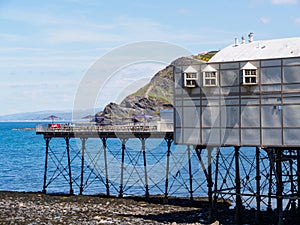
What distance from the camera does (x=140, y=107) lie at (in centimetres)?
16838

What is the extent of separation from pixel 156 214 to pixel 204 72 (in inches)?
487

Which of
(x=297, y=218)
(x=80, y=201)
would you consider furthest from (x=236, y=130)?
(x=80, y=201)

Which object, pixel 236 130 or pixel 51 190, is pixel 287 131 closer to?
pixel 236 130

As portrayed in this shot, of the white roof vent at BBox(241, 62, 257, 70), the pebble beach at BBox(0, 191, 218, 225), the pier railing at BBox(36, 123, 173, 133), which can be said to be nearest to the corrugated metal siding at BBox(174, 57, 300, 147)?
the white roof vent at BBox(241, 62, 257, 70)

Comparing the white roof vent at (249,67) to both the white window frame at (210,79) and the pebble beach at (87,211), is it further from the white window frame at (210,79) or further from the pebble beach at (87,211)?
the pebble beach at (87,211)

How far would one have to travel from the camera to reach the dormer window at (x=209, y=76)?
37000 millimetres

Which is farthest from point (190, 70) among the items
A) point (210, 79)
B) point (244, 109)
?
point (244, 109)

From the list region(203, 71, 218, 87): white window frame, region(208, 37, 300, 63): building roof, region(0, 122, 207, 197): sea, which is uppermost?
region(208, 37, 300, 63): building roof

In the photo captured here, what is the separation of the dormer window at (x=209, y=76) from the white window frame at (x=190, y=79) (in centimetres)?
81

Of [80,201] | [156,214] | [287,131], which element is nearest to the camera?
[287,131]

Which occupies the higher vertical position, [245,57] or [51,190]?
[245,57]

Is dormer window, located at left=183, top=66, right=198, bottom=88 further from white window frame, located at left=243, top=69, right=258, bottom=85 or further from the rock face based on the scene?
the rock face

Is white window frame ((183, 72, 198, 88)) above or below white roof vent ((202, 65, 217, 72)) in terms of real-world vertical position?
below

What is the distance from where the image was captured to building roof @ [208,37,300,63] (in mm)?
35906
